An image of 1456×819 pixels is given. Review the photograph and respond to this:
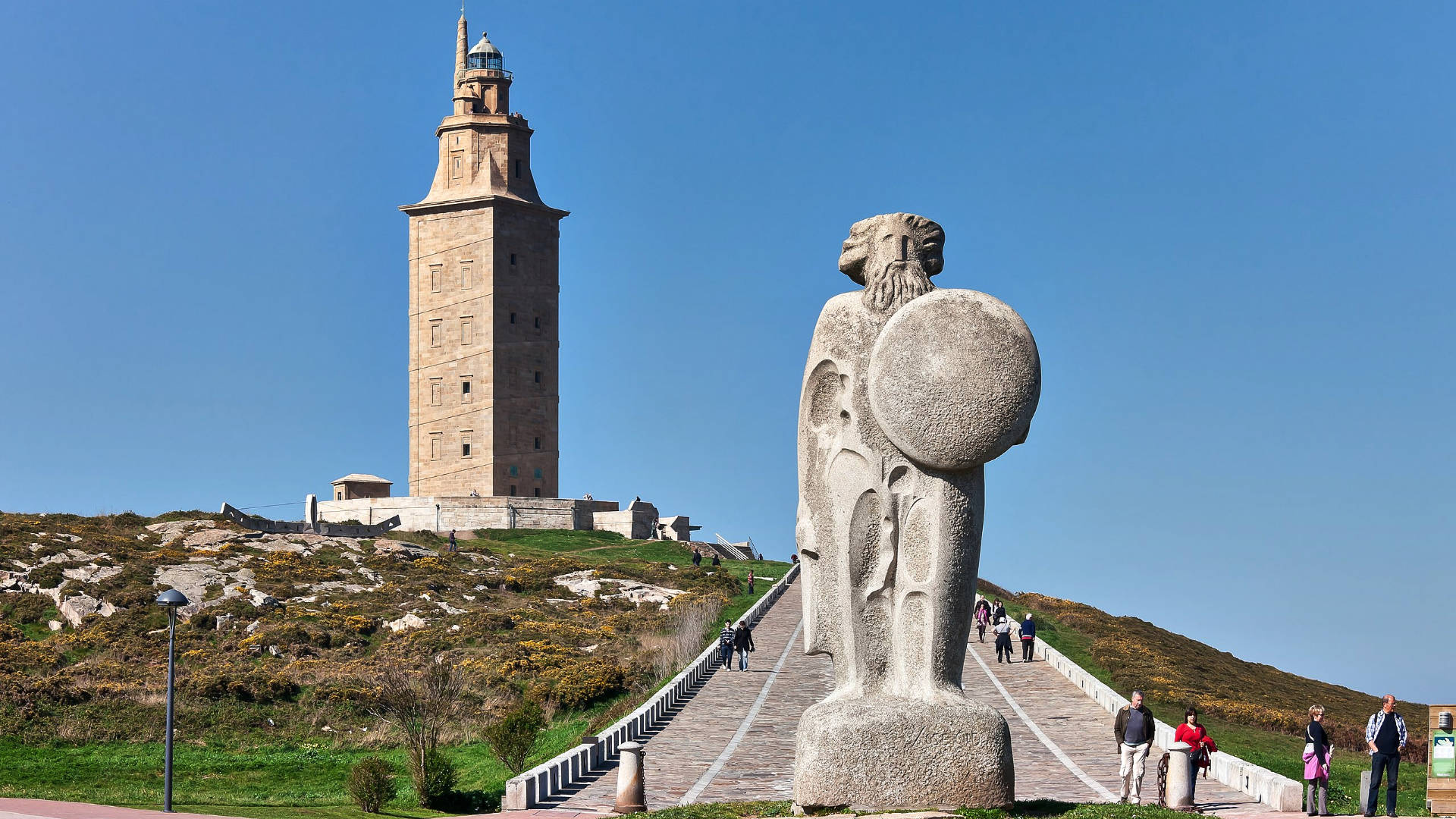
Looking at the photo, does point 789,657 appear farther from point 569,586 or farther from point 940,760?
point 940,760

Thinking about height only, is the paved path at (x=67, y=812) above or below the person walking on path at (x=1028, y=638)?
below

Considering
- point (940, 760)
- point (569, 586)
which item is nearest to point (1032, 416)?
point (940, 760)

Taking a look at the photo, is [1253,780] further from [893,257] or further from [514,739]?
[514,739]

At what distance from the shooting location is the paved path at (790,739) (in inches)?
647

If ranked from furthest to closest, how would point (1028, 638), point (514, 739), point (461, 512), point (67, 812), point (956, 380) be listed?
point (461, 512) < point (1028, 638) < point (514, 739) < point (67, 812) < point (956, 380)

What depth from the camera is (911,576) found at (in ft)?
→ 35.6

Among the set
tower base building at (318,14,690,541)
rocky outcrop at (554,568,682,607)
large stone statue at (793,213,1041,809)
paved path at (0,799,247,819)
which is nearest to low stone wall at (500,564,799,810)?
paved path at (0,799,247,819)

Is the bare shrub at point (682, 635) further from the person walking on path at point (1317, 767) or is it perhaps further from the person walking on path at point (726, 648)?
the person walking on path at point (1317, 767)

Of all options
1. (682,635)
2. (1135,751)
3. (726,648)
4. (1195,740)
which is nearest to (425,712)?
(726,648)

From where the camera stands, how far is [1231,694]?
34219mm

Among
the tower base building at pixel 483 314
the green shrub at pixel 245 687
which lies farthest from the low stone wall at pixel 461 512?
the green shrub at pixel 245 687

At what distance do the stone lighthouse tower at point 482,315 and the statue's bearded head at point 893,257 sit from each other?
63.6m

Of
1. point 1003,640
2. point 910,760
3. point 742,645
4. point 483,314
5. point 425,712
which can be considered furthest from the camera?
point 483,314

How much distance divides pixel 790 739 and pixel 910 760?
11.0 metres
